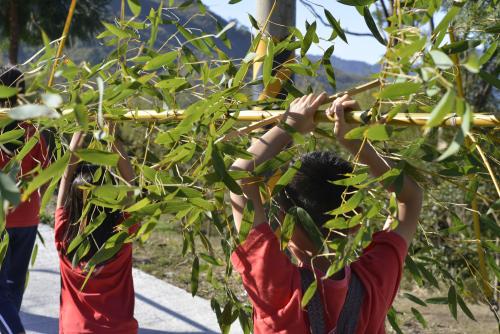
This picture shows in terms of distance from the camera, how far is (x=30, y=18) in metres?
15.6

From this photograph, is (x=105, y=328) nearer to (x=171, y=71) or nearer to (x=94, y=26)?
(x=171, y=71)

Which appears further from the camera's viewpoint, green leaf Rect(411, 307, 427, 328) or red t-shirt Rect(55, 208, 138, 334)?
red t-shirt Rect(55, 208, 138, 334)

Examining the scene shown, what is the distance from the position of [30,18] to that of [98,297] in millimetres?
14072

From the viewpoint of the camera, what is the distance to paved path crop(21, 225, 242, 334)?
4.92 m

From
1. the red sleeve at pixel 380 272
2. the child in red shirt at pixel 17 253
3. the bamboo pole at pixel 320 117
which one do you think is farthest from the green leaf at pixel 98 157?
the child in red shirt at pixel 17 253

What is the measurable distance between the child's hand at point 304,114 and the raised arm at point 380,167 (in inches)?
1.4

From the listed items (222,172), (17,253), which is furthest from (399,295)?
(222,172)

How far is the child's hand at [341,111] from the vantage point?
1.60 m

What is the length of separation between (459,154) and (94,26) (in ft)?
56.6

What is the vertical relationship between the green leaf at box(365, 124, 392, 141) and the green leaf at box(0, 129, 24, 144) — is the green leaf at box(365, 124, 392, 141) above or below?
above

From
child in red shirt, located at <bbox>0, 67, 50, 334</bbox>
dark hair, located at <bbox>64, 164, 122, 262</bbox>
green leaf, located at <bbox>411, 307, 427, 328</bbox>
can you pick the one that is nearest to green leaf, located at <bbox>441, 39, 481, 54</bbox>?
green leaf, located at <bbox>411, 307, 427, 328</bbox>

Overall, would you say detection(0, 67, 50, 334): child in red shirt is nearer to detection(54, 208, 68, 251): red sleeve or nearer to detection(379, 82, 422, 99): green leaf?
detection(54, 208, 68, 251): red sleeve

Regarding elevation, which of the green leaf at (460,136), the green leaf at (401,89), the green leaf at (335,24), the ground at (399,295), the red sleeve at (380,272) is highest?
the green leaf at (460,136)

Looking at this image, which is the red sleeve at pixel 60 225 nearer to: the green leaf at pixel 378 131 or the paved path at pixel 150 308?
the green leaf at pixel 378 131
